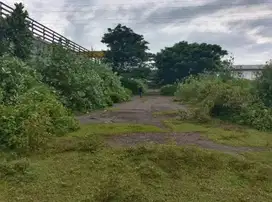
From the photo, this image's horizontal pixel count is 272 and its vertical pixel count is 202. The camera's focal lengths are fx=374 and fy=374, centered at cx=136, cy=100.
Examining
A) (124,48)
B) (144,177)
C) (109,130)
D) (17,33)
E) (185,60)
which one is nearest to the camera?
(144,177)

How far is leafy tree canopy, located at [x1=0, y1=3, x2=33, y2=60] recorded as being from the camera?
13179 millimetres

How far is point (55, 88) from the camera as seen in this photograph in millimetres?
13148

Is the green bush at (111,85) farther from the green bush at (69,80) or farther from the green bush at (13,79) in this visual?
the green bush at (13,79)

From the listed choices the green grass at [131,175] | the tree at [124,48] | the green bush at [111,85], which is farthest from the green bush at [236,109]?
the tree at [124,48]

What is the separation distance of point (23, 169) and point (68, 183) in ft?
2.55

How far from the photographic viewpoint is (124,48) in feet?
121

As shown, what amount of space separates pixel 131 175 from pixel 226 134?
4.55m

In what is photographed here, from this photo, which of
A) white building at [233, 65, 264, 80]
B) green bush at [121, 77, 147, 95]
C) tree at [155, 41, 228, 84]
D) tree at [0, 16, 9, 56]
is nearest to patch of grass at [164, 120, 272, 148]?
white building at [233, 65, 264, 80]

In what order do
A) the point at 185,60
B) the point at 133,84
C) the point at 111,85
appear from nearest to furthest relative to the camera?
the point at 111,85, the point at 133,84, the point at 185,60

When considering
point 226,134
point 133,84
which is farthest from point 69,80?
point 133,84

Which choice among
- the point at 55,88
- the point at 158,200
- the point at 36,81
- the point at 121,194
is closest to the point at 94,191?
the point at 121,194

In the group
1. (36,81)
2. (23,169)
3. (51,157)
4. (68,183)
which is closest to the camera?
(68,183)

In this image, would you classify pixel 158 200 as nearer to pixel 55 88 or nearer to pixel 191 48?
pixel 55 88

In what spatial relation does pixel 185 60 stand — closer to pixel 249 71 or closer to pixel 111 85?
pixel 249 71
